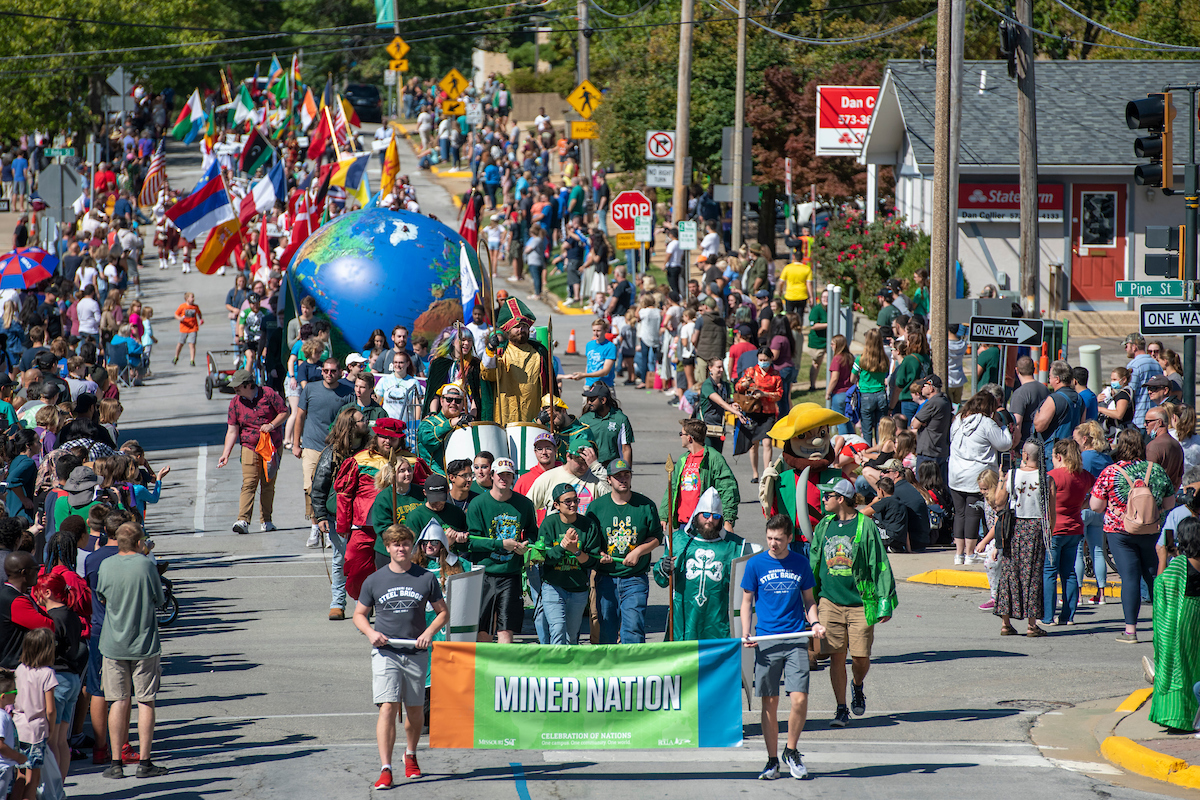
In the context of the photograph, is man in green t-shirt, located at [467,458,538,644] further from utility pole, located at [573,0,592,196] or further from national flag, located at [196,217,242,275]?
utility pole, located at [573,0,592,196]

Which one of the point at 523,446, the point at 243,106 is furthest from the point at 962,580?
the point at 243,106

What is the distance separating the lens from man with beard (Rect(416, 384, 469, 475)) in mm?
13156

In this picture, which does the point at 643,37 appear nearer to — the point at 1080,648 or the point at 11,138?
the point at 11,138

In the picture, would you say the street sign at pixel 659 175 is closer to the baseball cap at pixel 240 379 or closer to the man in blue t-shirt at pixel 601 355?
the man in blue t-shirt at pixel 601 355

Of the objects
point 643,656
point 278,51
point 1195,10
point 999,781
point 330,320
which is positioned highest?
point 278,51

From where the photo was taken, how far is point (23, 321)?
850 inches

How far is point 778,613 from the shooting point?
9234mm

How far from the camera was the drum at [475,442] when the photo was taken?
40.7ft

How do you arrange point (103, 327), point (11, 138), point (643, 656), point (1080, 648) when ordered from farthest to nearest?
point (11, 138) < point (103, 327) < point (1080, 648) < point (643, 656)

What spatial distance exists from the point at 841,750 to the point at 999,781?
1068 millimetres

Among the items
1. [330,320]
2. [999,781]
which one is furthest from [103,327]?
[999,781]

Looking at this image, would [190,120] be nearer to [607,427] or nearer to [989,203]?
[989,203]

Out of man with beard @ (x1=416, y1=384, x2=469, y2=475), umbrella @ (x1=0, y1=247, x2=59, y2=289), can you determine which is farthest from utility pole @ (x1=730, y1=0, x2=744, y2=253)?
man with beard @ (x1=416, y1=384, x2=469, y2=475)

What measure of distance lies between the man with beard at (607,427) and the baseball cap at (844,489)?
10.7 feet
